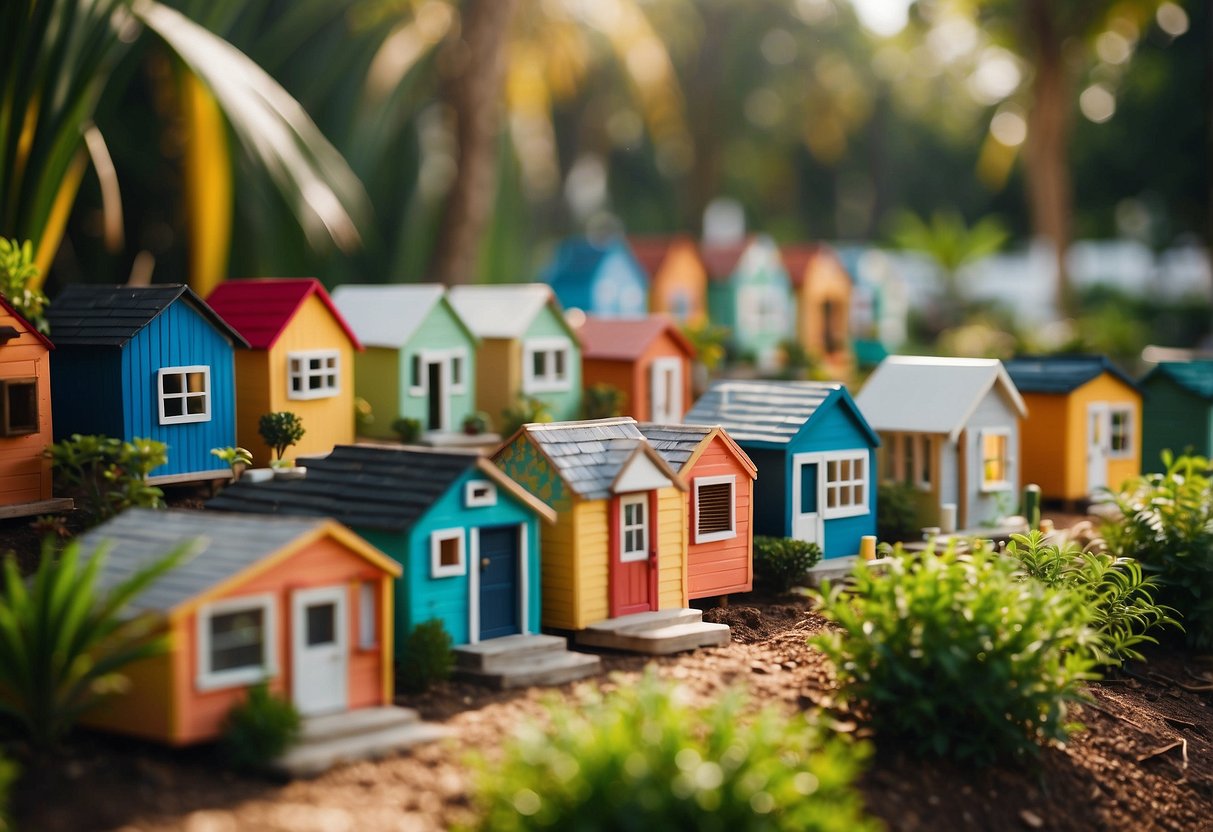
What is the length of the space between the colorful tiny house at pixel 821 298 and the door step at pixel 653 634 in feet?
62.1

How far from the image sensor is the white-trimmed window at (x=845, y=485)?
1738 cm

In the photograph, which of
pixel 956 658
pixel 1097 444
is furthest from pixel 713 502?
pixel 1097 444

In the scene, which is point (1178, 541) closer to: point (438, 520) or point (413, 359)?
point (438, 520)

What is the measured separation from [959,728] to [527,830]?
5.06 metres

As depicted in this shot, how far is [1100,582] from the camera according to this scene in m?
15.5

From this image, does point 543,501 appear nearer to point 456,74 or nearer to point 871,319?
point 456,74

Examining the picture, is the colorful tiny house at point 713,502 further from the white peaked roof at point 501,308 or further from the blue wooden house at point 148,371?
the white peaked roof at point 501,308

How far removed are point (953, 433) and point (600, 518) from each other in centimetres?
633

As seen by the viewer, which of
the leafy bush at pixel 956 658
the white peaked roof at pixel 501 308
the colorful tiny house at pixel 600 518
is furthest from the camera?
the white peaked roof at pixel 501 308

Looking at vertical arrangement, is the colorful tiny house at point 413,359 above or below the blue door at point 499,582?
above

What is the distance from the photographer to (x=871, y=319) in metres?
36.5

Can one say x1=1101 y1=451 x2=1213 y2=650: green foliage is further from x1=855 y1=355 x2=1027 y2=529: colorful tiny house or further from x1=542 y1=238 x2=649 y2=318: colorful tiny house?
x1=542 y1=238 x2=649 y2=318: colorful tiny house

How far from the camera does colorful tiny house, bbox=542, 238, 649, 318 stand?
29.6m

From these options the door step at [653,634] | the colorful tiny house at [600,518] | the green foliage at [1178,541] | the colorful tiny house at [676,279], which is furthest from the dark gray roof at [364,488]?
the colorful tiny house at [676,279]
